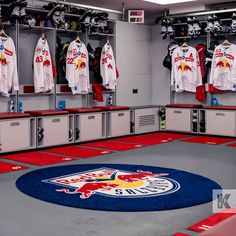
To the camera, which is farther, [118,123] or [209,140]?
[118,123]

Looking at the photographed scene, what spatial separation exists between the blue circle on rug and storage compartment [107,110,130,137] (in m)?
2.81

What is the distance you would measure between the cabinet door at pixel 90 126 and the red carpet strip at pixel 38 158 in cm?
130

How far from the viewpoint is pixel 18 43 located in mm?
7461

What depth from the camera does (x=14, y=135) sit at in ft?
22.4

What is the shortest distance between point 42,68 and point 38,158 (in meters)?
1.88

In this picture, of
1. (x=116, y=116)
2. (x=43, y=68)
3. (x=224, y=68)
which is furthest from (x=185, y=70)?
(x=43, y=68)

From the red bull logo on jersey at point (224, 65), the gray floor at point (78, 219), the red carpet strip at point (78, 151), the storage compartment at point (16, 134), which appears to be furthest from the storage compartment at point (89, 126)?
the gray floor at point (78, 219)

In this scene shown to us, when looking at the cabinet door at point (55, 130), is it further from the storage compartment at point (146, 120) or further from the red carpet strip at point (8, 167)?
the storage compartment at point (146, 120)

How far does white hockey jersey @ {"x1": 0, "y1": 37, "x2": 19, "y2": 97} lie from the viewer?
700 cm

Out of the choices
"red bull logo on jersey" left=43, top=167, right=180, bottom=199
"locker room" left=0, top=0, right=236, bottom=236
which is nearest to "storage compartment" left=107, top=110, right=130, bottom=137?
"locker room" left=0, top=0, right=236, bottom=236

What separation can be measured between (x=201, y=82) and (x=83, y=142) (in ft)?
10.2

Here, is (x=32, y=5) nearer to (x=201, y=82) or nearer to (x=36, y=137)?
Answer: (x=36, y=137)

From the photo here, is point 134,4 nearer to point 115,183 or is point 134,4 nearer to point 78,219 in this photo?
point 115,183

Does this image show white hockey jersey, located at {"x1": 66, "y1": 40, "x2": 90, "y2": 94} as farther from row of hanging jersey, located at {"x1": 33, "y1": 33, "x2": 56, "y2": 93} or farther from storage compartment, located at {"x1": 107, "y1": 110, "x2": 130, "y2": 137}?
storage compartment, located at {"x1": 107, "y1": 110, "x2": 130, "y2": 137}
